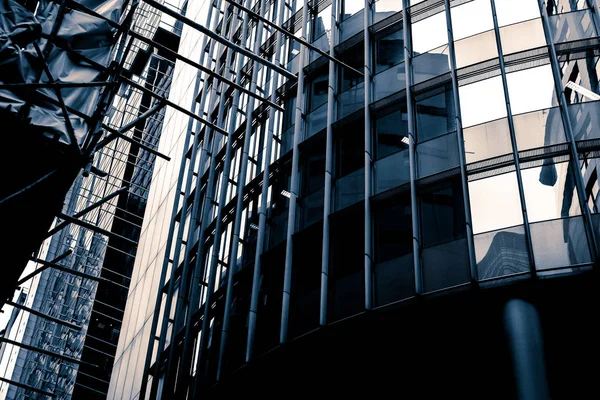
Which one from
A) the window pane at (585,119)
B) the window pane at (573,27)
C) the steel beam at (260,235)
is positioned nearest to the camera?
the window pane at (585,119)

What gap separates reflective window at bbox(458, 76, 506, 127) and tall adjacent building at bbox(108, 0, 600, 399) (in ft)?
0.15

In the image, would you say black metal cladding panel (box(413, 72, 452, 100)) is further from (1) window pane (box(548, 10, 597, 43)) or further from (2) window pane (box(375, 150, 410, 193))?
(1) window pane (box(548, 10, 597, 43))

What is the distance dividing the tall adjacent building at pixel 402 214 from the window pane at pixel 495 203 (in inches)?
1.3

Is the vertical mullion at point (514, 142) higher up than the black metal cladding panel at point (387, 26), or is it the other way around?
the black metal cladding panel at point (387, 26)

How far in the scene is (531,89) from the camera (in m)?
18.5

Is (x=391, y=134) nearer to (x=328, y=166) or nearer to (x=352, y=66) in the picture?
(x=328, y=166)

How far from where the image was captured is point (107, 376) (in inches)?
1346

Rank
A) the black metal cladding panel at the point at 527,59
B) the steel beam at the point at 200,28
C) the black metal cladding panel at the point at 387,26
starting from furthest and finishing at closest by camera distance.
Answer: the black metal cladding panel at the point at 387,26 < the black metal cladding panel at the point at 527,59 < the steel beam at the point at 200,28

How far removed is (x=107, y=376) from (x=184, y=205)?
36.9 feet

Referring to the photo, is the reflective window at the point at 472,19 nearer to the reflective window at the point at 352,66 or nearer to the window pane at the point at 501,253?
the reflective window at the point at 352,66

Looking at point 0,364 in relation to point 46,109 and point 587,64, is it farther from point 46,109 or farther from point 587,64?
point 587,64

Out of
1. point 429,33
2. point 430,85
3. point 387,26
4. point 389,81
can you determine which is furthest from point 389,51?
point 430,85

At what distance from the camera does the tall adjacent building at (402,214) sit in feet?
54.2

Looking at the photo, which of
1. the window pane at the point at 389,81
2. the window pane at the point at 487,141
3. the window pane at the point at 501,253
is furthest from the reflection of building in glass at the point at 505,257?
the window pane at the point at 389,81
